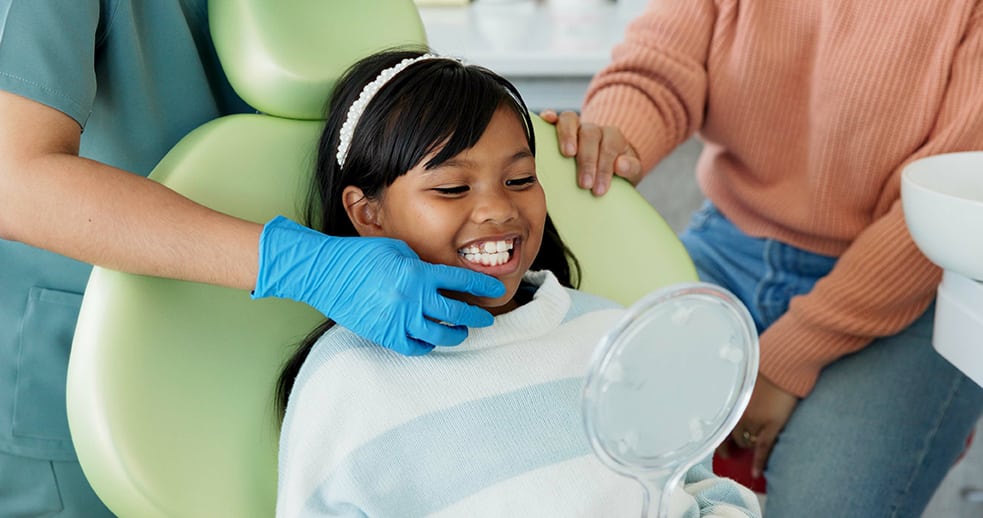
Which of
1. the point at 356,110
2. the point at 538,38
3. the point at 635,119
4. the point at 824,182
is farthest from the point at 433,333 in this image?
the point at 538,38

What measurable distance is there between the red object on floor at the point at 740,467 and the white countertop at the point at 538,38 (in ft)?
2.50

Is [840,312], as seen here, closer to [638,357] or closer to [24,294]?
[638,357]

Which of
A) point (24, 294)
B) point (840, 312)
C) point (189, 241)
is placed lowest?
point (840, 312)

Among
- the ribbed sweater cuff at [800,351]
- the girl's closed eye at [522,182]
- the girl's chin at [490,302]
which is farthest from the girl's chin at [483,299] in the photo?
the ribbed sweater cuff at [800,351]

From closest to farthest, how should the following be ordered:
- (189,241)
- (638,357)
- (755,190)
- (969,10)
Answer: (638,357) → (189,241) → (969,10) → (755,190)

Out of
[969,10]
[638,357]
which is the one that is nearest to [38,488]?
[638,357]

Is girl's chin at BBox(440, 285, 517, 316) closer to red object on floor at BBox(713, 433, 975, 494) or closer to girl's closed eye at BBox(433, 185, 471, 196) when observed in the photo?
girl's closed eye at BBox(433, 185, 471, 196)

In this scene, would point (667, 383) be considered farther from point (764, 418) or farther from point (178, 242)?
point (764, 418)

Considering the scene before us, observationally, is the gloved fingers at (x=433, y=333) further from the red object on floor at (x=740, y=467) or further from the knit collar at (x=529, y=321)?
the red object on floor at (x=740, y=467)

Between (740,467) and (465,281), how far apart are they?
66 centimetres

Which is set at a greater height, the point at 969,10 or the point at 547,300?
the point at 969,10

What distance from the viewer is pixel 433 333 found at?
87 cm

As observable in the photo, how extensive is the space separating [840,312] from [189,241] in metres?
0.82

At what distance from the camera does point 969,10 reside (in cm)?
121
